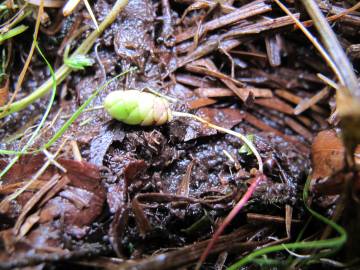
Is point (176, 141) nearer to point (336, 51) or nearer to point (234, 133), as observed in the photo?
point (234, 133)

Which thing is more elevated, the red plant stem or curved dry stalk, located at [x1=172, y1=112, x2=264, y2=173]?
curved dry stalk, located at [x1=172, y1=112, x2=264, y2=173]

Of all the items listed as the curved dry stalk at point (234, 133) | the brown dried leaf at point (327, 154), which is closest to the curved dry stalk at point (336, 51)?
the brown dried leaf at point (327, 154)

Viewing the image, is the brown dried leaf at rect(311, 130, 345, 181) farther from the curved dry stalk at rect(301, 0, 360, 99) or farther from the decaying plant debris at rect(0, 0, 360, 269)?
the curved dry stalk at rect(301, 0, 360, 99)

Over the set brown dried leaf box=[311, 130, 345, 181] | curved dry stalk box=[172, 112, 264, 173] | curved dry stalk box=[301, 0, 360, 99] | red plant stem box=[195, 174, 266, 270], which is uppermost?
curved dry stalk box=[301, 0, 360, 99]

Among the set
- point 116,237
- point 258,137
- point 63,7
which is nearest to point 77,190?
point 116,237

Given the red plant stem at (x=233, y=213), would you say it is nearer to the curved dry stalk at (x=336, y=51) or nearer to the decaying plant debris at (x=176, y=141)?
the decaying plant debris at (x=176, y=141)

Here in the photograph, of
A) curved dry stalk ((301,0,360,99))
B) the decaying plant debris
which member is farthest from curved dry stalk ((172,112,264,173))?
curved dry stalk ((301,0,360,99))

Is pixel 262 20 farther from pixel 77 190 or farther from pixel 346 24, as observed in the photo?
pixel 77 190

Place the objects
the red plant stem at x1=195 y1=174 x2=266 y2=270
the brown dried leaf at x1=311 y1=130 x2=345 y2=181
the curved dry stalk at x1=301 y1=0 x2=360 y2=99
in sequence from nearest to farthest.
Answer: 1. the curved dry stalk at x1=301 y1=0 x2=360 y2=99
2. the red plant stem at x1=195 y1=174 x2=266 y2=270
3. the brown dried leaf at x1=311 y1=130 x2=345 y2=181
